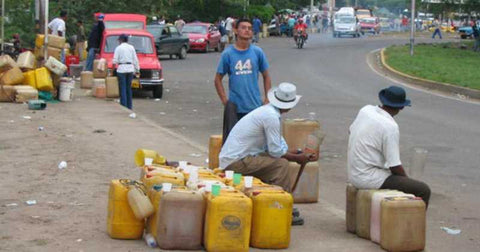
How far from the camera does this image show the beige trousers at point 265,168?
9102mm

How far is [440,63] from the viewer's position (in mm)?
37844

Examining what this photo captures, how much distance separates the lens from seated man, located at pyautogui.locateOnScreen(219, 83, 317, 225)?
29.4 ft

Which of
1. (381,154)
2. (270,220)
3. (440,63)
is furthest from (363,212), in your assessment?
(440,63)

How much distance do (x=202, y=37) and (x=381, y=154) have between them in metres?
39.4

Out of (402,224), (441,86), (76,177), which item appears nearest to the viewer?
(402,224)

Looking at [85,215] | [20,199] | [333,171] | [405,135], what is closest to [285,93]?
[85,215]

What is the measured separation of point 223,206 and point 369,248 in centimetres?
144

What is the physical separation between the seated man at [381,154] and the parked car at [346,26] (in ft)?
210

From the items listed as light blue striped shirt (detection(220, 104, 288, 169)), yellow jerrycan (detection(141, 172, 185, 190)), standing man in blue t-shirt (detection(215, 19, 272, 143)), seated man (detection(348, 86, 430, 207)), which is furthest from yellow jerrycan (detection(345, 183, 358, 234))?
standing man in blue t-shirt (detection(215, 19, 272, 143))

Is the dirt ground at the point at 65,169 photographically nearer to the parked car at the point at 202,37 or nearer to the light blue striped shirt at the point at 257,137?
the light blue striped shirt at the point at 257,137

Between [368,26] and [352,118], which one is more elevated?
[368,26]

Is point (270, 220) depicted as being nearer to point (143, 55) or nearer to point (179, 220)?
point (179, 220)

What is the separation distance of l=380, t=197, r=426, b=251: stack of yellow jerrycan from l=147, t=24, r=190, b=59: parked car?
32404 millimetres

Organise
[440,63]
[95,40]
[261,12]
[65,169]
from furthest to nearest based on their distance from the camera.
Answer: [261,12] → [440,63] → [95,40] → [65,169]
